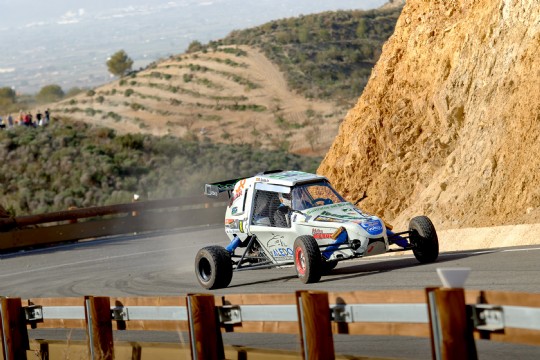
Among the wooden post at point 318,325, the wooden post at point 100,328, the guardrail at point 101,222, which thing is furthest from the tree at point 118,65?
the wooden post at point 318,325

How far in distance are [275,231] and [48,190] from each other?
38.0m

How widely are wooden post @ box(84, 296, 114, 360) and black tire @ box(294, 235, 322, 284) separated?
6.32 meters

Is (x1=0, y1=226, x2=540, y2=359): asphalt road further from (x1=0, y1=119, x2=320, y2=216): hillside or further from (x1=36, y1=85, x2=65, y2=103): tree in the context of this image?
(x1=36, y1=85, x2=65, y2=103): tree

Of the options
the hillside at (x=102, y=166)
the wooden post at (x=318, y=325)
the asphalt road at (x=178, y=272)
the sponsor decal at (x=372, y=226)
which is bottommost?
the hillside at (x=102, y=166)

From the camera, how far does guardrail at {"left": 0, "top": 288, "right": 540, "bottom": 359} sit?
6.79m

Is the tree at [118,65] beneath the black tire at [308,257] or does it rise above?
above

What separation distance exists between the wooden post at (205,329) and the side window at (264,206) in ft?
29.3

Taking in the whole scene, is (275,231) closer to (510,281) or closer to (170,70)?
(510,281)

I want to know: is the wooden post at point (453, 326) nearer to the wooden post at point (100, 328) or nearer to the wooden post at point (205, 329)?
the wooden post at point (205, 329)

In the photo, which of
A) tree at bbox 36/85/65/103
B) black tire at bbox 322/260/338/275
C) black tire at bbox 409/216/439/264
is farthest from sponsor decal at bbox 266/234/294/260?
tree at bbox 36/85/65/103

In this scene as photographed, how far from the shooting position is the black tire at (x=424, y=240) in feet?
56.0

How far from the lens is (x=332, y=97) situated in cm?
10425

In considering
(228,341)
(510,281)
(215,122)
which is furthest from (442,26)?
(215,122)

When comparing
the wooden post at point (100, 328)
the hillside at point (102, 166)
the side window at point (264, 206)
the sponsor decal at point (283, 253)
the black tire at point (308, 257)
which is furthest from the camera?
the hillside at point (102, 166)
